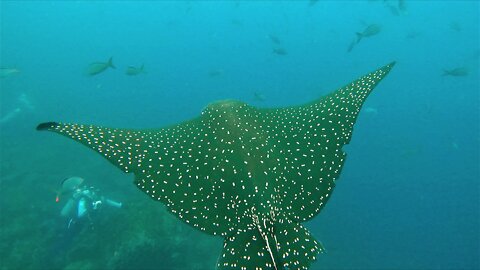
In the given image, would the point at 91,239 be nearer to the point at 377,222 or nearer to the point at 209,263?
the point at 209,263

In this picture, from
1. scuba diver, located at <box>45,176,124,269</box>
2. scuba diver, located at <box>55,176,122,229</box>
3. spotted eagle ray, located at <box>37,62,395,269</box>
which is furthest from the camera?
scuba diver, located at <box>55,176,122,229</box>

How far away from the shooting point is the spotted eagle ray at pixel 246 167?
3424 mm

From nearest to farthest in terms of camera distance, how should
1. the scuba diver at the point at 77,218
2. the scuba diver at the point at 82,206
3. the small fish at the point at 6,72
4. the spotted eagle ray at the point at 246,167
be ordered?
1. the spotted eagle ray at the point at 246,167
2. the small fish at the point at 6,72
3. the scuba diver at the point at 77,218
4. the scuba diver at the point at 82,206

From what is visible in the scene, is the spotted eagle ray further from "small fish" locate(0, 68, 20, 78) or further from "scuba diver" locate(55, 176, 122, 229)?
"small fish" locate(0, 68, 20, 78)

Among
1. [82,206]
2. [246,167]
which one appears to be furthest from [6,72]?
[246,167]

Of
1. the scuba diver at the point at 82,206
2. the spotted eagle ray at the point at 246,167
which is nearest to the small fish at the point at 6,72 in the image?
the scuba diver at the point at 82,206

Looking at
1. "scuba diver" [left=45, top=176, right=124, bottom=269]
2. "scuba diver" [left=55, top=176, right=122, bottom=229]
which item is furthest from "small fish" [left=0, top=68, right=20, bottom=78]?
"scuba diver" [left=55, top=176, right=122, bottom=229]

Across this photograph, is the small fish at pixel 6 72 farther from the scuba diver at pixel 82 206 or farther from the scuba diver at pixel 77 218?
the scuba diver at pixel 82 206

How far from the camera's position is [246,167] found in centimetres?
387

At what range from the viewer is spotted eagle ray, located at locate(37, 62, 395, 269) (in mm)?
3424

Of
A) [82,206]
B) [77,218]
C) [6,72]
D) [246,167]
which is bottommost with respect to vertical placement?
[77,218]

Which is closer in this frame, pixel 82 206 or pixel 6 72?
pixel 6 72

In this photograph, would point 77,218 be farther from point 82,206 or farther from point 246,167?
point 246,167

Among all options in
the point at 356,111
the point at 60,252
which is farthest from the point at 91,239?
the point at 356,111
